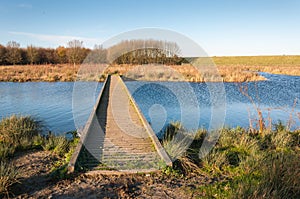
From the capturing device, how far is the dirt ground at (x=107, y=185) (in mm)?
3551

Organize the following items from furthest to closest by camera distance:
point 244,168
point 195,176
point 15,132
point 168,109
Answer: point 168,109 → point 15,132 → point 244,168 → point 195,176

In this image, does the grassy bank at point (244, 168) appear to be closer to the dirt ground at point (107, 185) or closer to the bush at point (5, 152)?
the dirt ground at point (107, 185)

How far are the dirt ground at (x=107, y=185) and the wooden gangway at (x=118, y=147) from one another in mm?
257

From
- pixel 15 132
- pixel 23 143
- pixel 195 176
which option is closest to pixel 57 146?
pixel 23 143

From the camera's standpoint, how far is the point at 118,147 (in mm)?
5273

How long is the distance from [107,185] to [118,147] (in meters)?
1.51

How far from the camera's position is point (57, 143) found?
6082 millimetres

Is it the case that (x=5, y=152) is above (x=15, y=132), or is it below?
below

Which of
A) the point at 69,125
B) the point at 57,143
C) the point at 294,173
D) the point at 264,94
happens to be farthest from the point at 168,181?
the point at 264,94

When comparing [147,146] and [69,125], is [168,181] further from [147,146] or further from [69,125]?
[69,125]

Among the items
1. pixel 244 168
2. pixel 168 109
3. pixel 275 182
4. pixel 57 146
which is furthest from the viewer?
pixel 168 109

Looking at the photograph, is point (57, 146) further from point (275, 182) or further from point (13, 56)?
point (13, 56)

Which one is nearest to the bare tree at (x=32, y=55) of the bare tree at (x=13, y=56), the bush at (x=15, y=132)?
the bare tree at (x=13, y=56)

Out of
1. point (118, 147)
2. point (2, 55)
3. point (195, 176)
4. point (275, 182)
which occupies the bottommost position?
point (195, 176)
